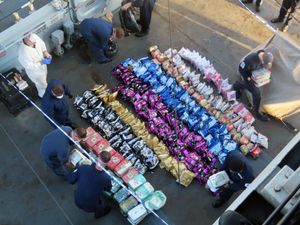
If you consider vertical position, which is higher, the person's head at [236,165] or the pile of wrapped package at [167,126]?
the person's head at [236,165]

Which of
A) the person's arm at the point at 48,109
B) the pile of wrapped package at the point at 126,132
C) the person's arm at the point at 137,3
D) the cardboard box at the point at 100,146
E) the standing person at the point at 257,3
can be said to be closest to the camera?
the person's arm at the point at 48,109

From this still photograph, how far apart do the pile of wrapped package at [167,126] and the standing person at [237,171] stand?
911mm

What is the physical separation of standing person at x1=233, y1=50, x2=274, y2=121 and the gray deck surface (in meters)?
0.41

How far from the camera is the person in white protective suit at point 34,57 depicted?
855 centimetres

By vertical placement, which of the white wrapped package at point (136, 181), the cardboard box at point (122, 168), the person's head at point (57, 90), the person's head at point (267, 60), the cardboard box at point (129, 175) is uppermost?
the person's head at point (57, 90)

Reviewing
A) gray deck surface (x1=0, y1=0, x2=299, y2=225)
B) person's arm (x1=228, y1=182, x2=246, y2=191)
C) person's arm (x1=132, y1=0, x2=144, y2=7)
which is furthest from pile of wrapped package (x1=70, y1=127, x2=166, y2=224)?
person's arm (x1=132, y1=0, x2=144, y2=7)

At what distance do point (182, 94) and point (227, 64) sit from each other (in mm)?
1517

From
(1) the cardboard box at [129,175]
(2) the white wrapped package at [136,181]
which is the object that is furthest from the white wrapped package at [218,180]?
(1) the cardboard box at [129,175]

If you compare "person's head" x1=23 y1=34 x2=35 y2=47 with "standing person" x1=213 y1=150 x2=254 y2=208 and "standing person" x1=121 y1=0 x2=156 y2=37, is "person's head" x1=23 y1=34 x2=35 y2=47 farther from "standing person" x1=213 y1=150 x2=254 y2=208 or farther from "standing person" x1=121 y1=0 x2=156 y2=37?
"standing person" x1=213 y1=150 x2=254 y2=208

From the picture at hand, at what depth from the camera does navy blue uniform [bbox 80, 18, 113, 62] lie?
9312mm

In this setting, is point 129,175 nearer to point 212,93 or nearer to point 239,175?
point 239,175

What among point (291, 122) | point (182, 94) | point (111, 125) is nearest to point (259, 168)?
point (291, 122)

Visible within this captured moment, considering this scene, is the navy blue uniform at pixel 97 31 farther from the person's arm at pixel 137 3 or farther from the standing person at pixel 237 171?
the standing person at pixel 237 171

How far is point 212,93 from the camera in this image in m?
9.52
